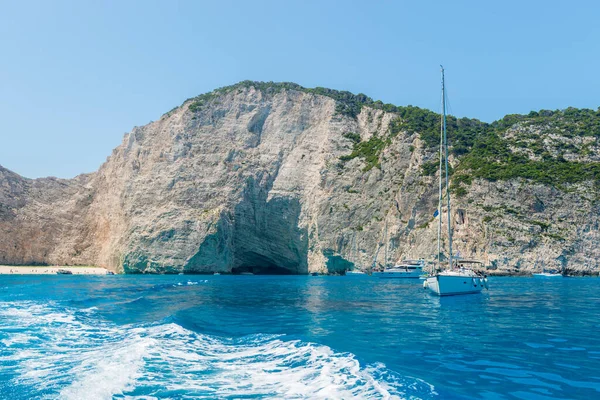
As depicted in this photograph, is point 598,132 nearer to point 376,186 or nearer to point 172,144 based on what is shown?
point 376,186

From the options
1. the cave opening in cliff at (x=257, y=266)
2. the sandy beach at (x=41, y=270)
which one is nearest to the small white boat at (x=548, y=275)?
the cave opening in cliff at (x=257, y=266)

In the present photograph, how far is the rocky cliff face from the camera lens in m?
64.2

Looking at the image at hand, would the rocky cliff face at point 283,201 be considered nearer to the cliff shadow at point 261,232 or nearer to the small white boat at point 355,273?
the cliff shadow at point 261,232

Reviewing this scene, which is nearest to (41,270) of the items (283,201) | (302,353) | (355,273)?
(283,201)

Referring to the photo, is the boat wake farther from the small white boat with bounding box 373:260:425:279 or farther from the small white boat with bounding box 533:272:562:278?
the small white boat with bounding box 533:272:562:278

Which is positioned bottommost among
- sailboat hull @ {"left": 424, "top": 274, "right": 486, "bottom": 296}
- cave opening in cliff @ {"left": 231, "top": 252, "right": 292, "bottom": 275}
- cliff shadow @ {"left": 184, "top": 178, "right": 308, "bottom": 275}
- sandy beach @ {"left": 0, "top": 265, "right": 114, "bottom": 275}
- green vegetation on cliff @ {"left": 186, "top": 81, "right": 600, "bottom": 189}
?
sandy beach @ {"left": 0, "top": 265, "right": 114, "bottom": 275}

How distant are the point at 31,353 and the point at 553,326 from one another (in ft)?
62.0

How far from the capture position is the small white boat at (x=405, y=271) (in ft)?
204

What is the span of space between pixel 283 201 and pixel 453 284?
47.8 m

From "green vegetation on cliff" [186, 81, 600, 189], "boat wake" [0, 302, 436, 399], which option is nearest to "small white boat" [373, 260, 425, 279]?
"green vegetation on cliff" [186, 81, 600, 189]

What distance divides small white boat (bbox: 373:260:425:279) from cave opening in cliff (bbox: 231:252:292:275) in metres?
21.8

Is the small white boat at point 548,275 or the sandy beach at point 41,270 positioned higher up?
the small white boat at point 548,275

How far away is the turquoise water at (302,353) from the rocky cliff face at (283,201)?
4321cm

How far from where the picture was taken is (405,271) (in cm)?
6250
